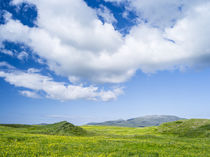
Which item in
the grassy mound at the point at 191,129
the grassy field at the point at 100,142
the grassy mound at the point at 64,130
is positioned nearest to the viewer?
the grassy field at the point at 100,142

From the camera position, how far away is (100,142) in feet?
91.2

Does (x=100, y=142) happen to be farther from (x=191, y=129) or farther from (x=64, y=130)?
(x=191, y=129)

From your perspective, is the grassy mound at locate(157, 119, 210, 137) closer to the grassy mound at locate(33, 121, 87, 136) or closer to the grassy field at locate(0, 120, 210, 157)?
the grassy field at locate(0, 120, 210, 157)

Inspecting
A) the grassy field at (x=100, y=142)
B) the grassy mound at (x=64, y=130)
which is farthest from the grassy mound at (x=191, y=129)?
the grassy mound at (x=64, y=130)

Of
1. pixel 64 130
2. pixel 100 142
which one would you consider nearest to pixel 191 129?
pixel 64 130

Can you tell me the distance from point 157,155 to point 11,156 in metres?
16.7

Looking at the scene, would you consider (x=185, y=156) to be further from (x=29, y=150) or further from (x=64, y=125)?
(x=64, y=125)

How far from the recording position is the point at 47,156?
17.3m

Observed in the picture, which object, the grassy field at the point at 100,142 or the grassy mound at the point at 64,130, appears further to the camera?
the grassy mound at the point at 64,130

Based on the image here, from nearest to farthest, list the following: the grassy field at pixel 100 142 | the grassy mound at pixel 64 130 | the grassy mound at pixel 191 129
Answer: the grassy field at pixel 100 142 → the grassy mound at pixel 64 130 → the grassy mound at pixel 191 129

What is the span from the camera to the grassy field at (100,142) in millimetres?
19825

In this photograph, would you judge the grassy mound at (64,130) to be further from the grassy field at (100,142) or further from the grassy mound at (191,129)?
the grassy mound at (191,129)

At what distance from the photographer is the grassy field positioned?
19.8 metres

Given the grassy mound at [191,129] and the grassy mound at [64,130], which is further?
the grassy mound at [191,129]
